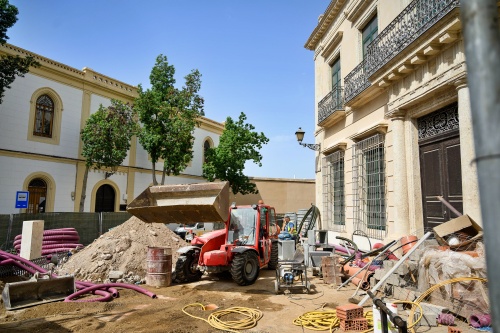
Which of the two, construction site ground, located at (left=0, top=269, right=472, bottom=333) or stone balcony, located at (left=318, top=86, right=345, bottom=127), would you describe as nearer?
construction site ground, located at (left=0, top=269, right=472, bottom=333)

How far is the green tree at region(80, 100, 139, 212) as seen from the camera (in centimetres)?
1912

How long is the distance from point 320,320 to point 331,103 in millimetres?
9522

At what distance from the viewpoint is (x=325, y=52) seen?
14125mm

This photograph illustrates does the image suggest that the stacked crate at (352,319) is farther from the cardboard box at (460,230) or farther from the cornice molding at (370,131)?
the cornice molding at (370,131)

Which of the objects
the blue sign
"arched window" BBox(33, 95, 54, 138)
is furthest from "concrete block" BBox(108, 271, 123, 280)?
"arched window" BBox(33, 95, 54, 138)

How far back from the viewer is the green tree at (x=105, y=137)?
19125 mm

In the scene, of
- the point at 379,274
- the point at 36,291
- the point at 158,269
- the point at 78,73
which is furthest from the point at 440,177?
the point at 78,73

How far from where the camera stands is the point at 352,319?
484 centimetres

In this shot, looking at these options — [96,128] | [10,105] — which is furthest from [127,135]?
[10,105]

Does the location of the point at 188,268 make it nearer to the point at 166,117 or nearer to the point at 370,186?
the point at 370,186

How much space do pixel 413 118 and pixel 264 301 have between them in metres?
Answer: 6.09

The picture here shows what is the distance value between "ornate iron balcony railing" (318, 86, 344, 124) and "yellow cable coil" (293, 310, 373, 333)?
834 centimetres

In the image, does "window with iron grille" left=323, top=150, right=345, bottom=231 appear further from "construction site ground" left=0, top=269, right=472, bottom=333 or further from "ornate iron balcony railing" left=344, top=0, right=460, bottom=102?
"construction site ground" left=0, top=269, right=472, bottom=333

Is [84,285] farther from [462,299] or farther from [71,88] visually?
[71,88]
